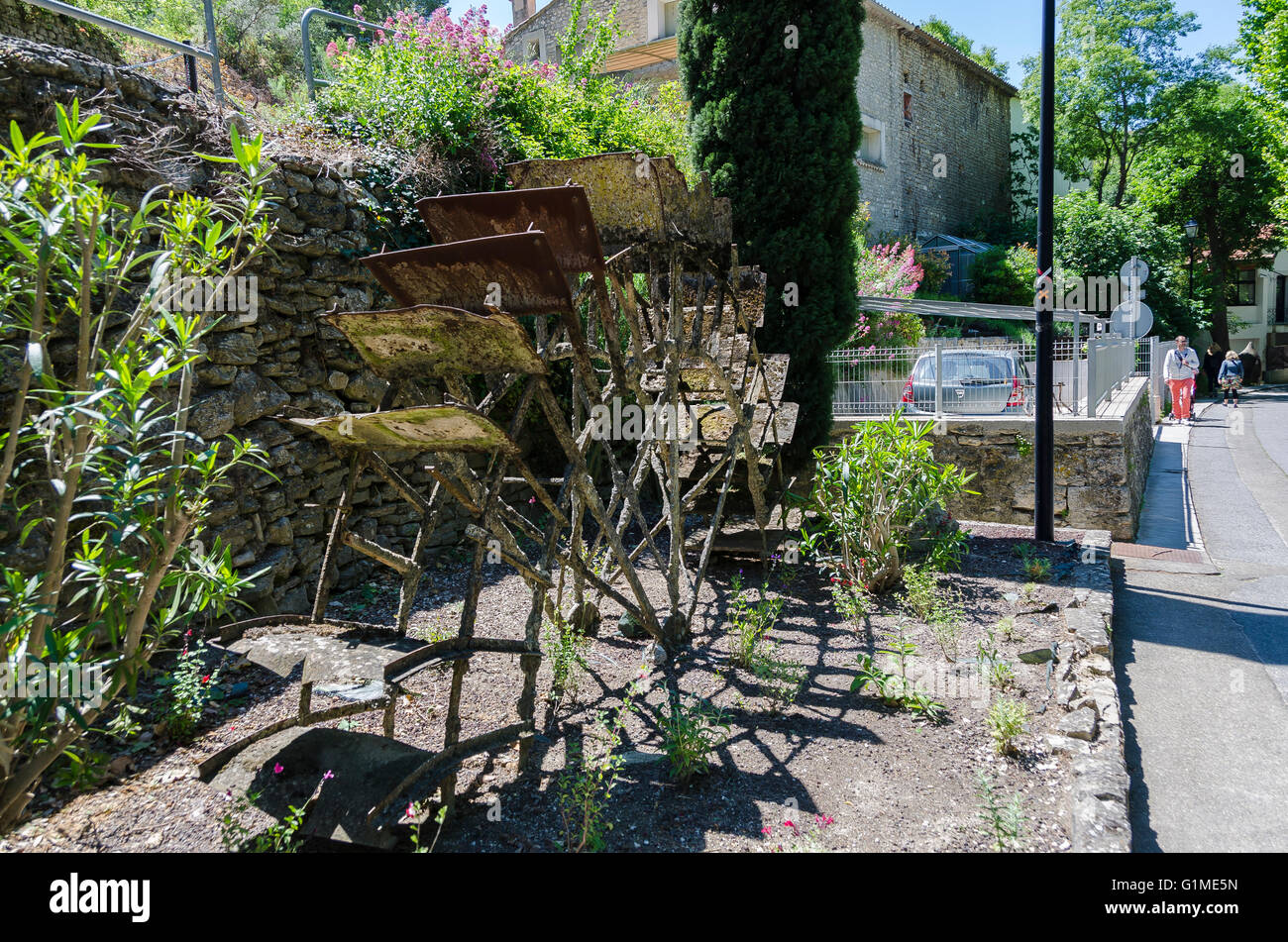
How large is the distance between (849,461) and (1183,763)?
2486mm

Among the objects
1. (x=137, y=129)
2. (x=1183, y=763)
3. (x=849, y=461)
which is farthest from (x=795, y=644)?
(x=137, y=129)

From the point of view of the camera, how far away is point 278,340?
5156 millimetres

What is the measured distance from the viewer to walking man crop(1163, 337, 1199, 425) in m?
15.9

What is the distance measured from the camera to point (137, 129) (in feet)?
14.8

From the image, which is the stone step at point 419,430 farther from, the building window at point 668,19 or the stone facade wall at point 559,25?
the building window at point 668,19

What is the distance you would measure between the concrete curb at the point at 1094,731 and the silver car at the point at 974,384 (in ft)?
14.0

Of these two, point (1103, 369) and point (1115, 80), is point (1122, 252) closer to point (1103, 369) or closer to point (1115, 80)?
point (1115, 80)

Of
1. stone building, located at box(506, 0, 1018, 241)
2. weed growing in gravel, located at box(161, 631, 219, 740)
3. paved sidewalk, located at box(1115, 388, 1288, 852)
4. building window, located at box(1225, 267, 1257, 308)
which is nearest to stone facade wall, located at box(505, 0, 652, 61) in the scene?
stone building, located at box(506, 0, 1018, 241)

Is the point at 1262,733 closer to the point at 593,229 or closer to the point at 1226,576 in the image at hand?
the point at 1226,576

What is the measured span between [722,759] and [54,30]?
980 cm

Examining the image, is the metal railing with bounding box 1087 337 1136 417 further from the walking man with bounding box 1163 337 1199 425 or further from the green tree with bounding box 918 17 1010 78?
the green tree with bounding box 918 17 1010 78

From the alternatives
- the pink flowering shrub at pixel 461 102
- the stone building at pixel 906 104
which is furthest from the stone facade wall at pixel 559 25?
the pink flowering shrub at pixel 461 102

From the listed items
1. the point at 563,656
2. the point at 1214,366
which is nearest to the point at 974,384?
the point at 563,656

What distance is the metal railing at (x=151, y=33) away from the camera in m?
4.33
